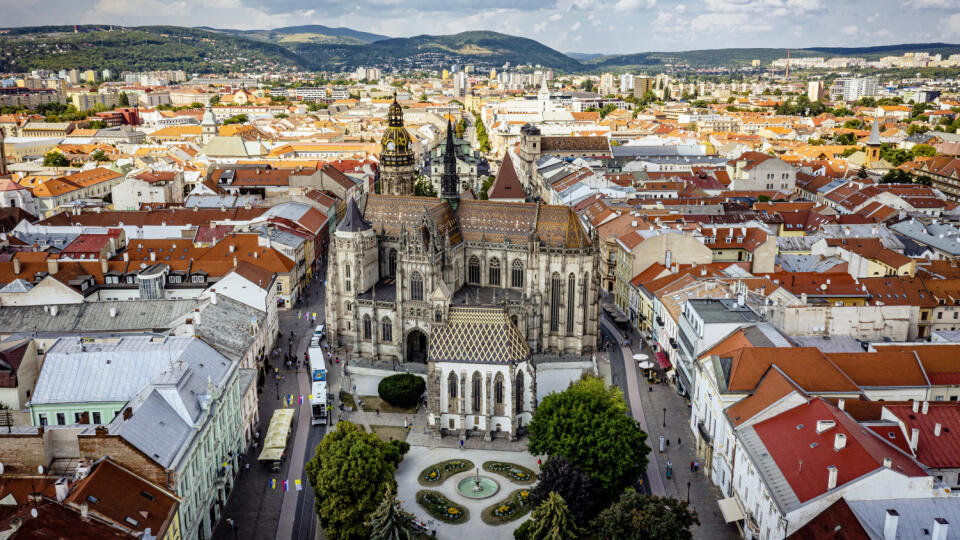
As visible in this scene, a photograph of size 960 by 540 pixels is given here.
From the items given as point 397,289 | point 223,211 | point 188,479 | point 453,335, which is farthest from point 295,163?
point 188,479

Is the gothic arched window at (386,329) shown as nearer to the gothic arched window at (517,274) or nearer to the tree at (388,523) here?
the gothic arched window at (517,274)

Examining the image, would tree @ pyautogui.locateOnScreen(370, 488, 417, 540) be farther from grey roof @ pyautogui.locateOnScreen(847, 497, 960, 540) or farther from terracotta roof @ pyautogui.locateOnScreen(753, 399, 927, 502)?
grey roof @ pyautogui.locateOnScreen(847, 497, 960, 540)

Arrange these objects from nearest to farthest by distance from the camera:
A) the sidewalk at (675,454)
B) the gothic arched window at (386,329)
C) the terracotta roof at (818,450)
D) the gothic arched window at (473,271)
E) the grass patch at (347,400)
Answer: the terracotta roof at (818,450), the sidewalk at (675,454), the grass patch at (347,400), the gothic arched window at (386,329), the gothic arched window at (473,271)

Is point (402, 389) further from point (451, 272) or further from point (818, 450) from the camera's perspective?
point (818, 450)

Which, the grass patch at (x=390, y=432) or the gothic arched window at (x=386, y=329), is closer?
the grass patch at (x=390, y=432)

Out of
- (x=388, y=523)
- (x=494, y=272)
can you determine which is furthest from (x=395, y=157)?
(x=388, y=523)

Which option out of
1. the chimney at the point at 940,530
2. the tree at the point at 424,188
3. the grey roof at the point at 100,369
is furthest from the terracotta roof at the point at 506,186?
the chimney at the point at 940,530
